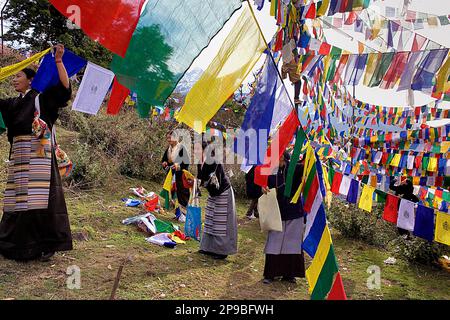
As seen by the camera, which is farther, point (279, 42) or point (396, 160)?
point (396, 160)

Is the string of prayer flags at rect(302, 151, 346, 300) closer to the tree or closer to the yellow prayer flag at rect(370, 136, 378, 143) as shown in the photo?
the yellow prayer flag at rect(370, 136, 378, 143)

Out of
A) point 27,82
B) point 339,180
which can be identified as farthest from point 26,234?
point 339,180

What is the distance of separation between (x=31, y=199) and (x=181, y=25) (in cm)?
281

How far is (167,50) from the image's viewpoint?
123 inches

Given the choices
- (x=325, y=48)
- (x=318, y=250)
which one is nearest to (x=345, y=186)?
(x=325, y=48)

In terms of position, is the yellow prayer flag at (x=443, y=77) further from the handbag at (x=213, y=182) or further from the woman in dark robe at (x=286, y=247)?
the handbag at (x=213, y=182)

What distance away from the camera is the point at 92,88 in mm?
4109

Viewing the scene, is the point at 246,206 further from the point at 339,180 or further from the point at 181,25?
the point at 181,25

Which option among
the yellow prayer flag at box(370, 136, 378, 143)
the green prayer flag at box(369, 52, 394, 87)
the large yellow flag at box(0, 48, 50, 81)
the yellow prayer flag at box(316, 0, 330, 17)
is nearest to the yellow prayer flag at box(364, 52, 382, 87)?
the green prayer flag at box(369, 52, 394, 87)

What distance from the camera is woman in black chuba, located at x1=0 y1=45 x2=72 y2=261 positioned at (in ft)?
14.5

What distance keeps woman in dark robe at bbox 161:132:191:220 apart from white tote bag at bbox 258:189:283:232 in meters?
3.34

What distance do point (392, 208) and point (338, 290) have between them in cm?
269

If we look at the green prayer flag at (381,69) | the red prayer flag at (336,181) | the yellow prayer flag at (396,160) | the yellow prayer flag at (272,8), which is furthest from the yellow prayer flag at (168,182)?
the yellow prayer flag at (396,160)

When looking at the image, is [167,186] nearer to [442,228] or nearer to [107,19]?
[442,228]
